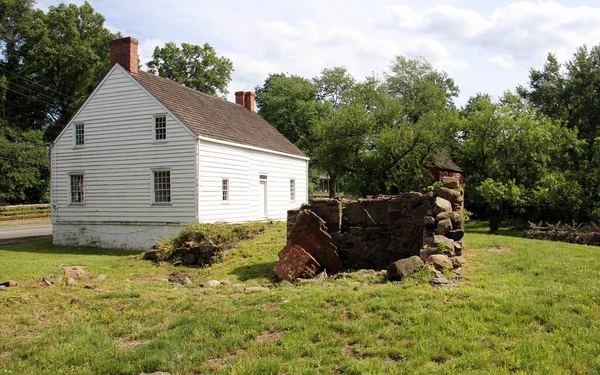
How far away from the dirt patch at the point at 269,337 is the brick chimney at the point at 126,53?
18963mm

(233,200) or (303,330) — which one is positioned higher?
(233,200)

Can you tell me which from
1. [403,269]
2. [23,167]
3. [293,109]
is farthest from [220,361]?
[293,109]

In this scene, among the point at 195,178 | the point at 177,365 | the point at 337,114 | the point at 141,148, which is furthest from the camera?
the point at 337,114

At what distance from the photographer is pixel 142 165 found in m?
21.5

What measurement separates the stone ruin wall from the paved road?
67.8ft

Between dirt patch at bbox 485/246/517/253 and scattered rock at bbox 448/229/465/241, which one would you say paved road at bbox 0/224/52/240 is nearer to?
scattered rock at bbox 448/229/465/241

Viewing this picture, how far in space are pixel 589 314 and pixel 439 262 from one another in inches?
115

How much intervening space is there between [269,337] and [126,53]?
19.7 m

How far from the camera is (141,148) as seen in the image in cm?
2156

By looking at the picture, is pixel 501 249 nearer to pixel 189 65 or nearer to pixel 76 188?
pixel 76 188

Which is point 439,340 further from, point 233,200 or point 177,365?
point 233,200

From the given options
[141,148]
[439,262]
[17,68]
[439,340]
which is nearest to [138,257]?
[141,148]

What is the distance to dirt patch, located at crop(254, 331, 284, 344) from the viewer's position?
235 inches

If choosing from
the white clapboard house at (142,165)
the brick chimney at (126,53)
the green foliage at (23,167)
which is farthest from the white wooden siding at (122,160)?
the green foliage at (23,167)
